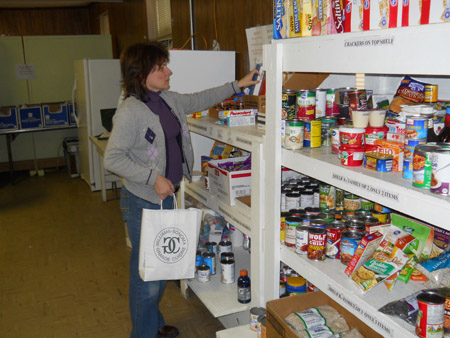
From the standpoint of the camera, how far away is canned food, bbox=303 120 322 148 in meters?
1.62

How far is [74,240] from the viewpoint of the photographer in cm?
394

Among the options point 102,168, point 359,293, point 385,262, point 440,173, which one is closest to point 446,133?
point 440,173

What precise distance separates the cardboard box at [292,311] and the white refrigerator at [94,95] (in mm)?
4106

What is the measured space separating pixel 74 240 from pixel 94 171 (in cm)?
157

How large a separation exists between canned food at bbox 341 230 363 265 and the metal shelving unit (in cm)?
4

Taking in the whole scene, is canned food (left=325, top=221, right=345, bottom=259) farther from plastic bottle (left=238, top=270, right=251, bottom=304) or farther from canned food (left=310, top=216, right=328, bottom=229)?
plastic bottle (left=238, top=270, right=251, bottom=304)

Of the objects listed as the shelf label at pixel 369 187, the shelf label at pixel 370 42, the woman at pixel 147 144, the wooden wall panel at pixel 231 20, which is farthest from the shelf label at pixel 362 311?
the wooden wall panel at pixel 231 20

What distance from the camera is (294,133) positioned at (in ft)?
5.26

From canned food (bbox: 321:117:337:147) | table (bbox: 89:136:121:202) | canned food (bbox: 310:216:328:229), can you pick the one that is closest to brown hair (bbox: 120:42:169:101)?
canned food (bbox: 321:117:337:147)

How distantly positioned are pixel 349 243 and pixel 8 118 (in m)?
5.50

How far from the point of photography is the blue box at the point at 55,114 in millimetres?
6016

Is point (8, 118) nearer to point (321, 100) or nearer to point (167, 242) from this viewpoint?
point (167, 242)

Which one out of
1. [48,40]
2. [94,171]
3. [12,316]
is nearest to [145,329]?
[12,316]

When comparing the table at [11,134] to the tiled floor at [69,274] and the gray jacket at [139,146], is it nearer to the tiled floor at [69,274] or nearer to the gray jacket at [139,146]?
the tiled floor at [69,274]
